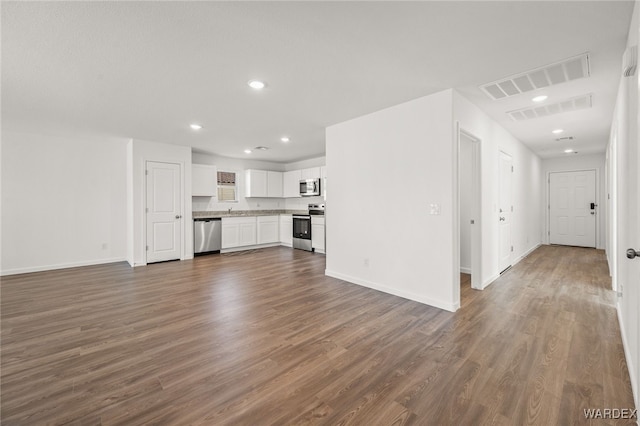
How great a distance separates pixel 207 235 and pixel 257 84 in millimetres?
4597

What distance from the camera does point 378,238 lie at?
3812mm

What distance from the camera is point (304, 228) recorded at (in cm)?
719

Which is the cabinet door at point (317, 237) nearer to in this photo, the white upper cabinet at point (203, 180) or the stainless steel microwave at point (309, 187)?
the stainless steel microwave at point (309, 187)

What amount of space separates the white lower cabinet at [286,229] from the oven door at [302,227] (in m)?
0.34

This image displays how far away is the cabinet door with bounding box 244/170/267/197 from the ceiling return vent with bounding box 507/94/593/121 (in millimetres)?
5854

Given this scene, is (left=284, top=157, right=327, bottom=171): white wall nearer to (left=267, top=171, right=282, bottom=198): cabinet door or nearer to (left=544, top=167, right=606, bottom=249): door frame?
(left=267, top=171, right=282, bottom=198): cabinet door

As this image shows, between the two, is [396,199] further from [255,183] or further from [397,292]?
[255,183]

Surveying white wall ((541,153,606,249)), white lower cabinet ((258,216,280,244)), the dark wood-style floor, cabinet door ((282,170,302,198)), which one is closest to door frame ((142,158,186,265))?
the dark wood-style floor

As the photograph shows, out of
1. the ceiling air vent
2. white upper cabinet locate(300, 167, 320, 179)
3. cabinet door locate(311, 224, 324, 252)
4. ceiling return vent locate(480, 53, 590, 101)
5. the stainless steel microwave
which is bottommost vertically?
cabinet door locate(311, 224, 324, 252)

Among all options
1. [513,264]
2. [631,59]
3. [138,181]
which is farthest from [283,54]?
[513,264]

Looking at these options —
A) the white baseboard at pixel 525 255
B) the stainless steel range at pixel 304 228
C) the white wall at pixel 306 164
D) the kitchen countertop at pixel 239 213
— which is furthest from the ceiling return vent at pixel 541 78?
the kitchen countertop at pixel 239 213

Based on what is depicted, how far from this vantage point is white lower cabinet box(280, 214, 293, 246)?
25.7ft

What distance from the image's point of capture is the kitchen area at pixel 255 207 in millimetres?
6766

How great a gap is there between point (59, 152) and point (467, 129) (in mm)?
6974
